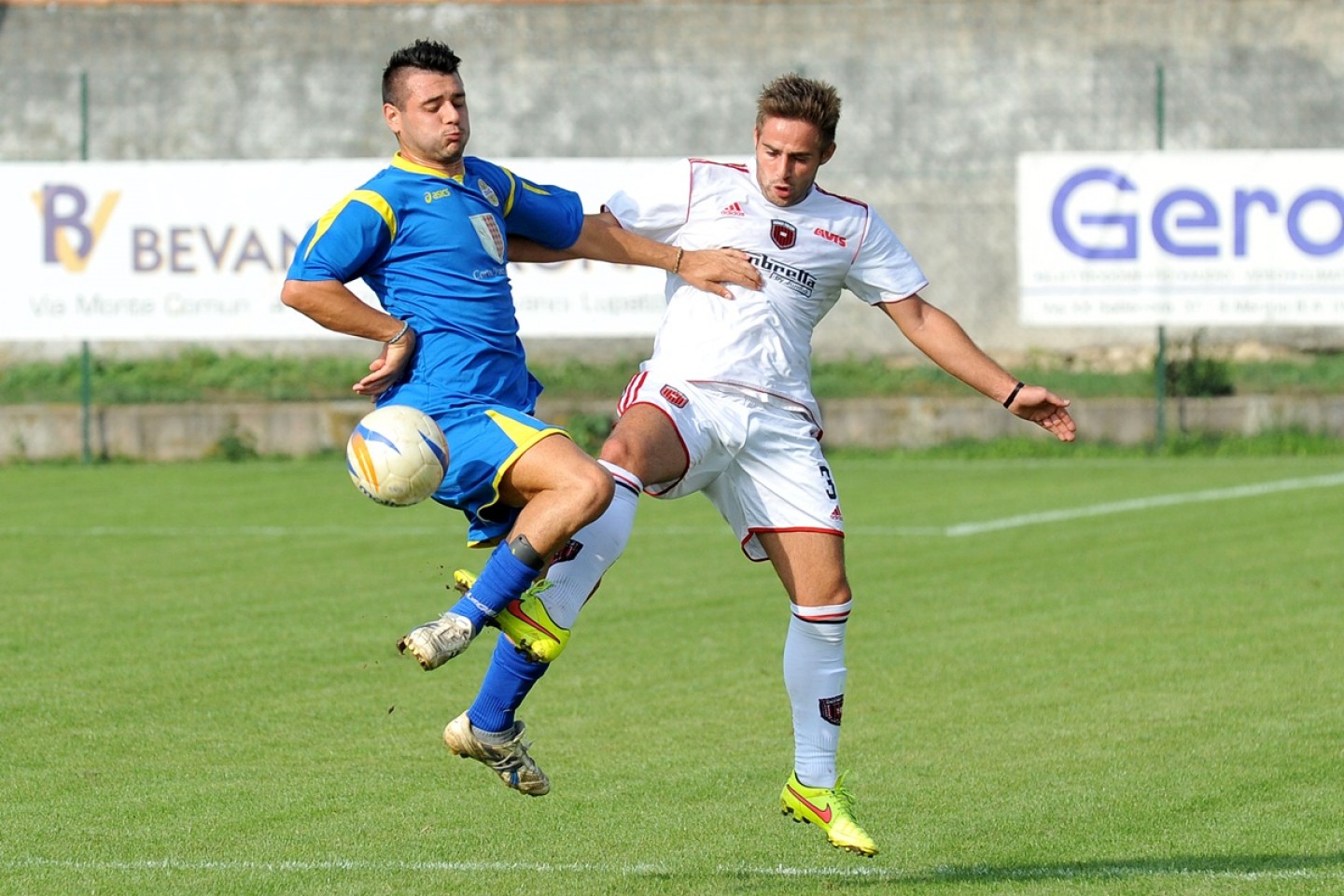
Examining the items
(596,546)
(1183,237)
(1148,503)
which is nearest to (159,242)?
(1148,503)

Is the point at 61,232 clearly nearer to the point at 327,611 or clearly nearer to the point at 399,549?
the point at 399,549

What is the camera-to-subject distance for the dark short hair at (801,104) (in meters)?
6.02

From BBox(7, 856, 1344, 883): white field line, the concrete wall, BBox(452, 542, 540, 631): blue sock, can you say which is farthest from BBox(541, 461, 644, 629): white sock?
the concrete wall

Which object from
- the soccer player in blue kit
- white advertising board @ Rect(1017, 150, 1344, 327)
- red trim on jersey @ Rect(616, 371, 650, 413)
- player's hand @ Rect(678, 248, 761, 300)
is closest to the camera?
the soccer player in blue kit

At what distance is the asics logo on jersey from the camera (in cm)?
636

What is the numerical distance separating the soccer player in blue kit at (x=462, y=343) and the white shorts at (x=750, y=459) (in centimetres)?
44

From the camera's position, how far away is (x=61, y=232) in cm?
1761

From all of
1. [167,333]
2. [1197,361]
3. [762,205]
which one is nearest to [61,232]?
[167,333]

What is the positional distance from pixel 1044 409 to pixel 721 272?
41.5 inches

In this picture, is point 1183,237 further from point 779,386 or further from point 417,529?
point 779,386

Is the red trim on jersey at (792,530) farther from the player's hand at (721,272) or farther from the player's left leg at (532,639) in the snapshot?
the player's hand at (721,272)

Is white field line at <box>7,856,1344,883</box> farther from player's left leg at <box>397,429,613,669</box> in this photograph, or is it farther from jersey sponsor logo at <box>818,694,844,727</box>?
player's left leg at <box>397,429,613,669</box>

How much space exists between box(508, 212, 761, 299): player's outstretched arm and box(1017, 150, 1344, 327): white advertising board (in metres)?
11.5

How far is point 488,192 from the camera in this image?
6.08m
